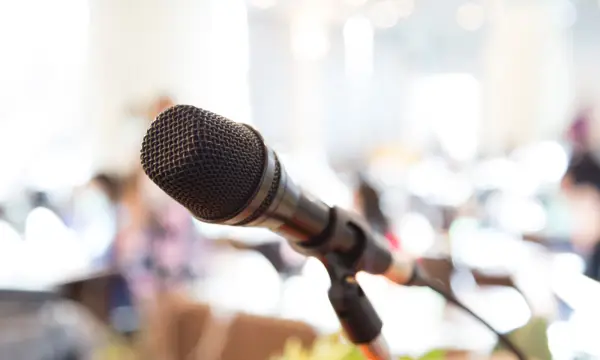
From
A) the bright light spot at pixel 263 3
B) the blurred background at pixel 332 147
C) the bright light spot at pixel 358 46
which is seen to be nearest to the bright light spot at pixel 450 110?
the blurred background at pixel 332 147

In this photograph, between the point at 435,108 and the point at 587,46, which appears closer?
the point at 587,46

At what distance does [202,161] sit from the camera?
482mm

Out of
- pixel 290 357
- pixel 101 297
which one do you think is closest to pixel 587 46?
pixel 101 297

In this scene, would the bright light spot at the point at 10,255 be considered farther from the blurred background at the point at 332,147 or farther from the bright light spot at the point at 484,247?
the bright light spot at the point at 484,247

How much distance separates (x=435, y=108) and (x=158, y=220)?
6.41m

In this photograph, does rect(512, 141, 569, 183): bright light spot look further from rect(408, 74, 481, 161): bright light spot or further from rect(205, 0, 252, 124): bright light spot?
rect(205, 0, 252, 124): bright light spot

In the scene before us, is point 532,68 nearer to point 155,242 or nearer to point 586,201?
point 586,201

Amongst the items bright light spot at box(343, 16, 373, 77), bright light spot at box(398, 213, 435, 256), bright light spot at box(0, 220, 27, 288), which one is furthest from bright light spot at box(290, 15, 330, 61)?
bright light spot at box(0, 220, 27, 288)

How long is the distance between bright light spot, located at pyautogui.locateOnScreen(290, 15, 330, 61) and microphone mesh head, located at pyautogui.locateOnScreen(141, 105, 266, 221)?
7.11m

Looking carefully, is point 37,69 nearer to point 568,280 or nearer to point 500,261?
point 500,261

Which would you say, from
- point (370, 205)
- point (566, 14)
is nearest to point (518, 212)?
point (566, 14)

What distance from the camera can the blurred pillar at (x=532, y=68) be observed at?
671cm

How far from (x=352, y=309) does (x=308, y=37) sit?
7.20 meters

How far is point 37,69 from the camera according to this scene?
4.70m
